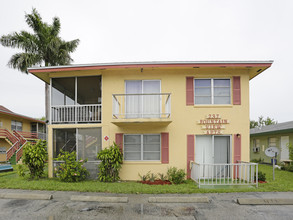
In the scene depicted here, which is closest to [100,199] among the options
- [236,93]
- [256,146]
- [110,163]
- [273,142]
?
[110,163]

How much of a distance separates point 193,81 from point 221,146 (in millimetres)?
3573

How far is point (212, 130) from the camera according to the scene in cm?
796

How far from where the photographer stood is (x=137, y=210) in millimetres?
4871

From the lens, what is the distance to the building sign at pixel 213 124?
26.1ft

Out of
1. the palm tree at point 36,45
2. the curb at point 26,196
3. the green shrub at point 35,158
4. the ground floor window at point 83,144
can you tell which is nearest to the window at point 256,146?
the ground floor window at point 83,144

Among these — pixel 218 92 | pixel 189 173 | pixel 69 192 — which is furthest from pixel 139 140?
pixel 218 92

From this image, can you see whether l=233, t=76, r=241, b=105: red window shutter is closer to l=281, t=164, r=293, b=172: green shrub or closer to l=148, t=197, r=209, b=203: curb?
l=148, t=197, r=209, b=203: curb

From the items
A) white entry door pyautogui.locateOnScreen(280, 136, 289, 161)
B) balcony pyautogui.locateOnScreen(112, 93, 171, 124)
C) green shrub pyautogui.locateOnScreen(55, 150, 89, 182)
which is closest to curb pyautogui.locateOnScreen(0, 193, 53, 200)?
green shrub pyautogui.locateOnScreen(55, 150, 89, 182)

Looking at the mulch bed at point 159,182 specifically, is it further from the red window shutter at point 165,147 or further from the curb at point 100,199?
the curb at point 100,199

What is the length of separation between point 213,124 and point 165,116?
2440 millimetres

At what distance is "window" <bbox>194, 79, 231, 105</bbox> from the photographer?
324 inches

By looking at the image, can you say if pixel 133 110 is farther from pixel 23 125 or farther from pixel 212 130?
pixel 23 125

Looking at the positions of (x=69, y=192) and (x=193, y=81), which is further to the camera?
(x=193, y=81)

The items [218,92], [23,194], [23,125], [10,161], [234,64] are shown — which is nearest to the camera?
[23,194]
